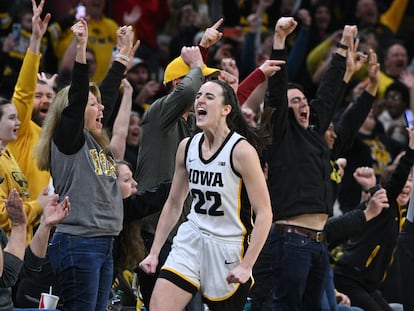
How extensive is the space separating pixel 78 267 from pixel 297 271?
1.79 m

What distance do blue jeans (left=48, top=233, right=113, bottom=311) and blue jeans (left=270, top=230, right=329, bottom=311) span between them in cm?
156

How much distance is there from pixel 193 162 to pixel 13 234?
121 centimetres

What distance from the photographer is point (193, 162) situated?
6.46 meters

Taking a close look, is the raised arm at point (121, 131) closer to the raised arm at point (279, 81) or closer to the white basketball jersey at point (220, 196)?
the raised arm at point (279, 81)

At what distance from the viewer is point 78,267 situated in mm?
6621

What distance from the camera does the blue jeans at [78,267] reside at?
6.63m

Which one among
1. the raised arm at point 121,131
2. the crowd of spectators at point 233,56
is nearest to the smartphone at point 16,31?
the crowd of spectators at point 233,56

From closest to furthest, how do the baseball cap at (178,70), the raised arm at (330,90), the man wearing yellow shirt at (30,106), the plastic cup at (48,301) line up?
the plastic cup at (48,301) → the baseball cap at (178,70) → the man wearing yellow shirt at (30,106) → the raised arm at (330,90)

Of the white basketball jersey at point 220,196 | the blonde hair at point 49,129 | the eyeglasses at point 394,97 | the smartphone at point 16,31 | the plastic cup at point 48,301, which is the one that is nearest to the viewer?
the white basketball jersey at point 220,196

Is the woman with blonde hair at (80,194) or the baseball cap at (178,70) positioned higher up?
the baseball cap at (178,70)

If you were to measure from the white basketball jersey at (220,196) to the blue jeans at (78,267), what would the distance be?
69 centimetres

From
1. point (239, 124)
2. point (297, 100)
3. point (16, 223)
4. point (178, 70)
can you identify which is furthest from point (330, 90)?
point (16, 223)

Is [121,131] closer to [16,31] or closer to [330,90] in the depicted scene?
[330,90]

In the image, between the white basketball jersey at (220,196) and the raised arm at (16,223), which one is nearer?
the raised arm at (16,223)
